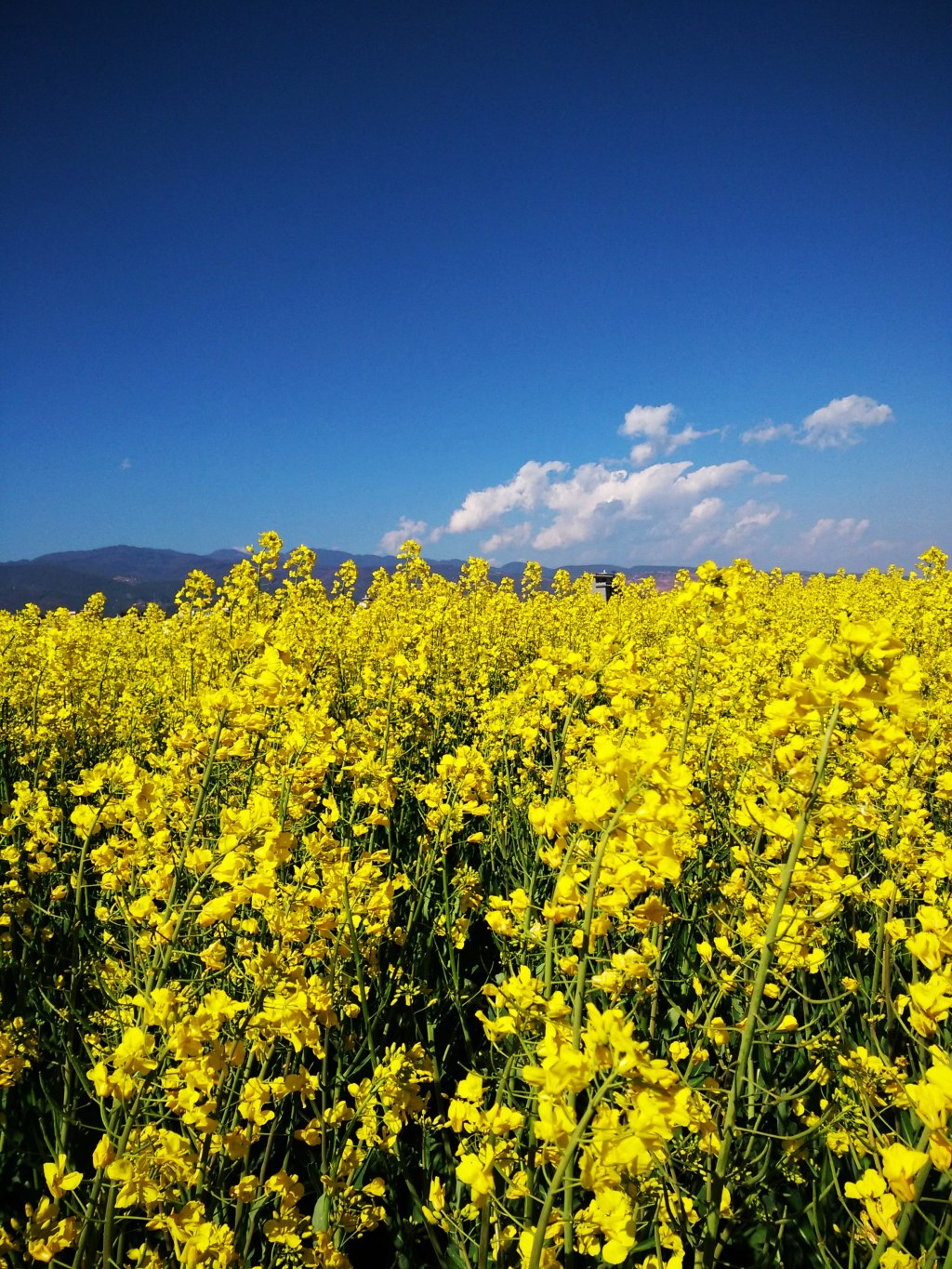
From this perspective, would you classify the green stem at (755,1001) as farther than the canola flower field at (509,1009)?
Yes

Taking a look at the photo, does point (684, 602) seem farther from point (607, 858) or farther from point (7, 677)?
point (7, 677)

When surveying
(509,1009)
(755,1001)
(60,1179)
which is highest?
(755,1001)

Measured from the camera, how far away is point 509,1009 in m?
1.84

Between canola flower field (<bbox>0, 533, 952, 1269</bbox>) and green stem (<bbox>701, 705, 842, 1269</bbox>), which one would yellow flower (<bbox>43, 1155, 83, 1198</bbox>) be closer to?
canola flower field (<bbox>0, 533, 952, 1269</bbox>)

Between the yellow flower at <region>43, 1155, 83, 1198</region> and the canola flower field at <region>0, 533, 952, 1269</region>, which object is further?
the yellow flower at <region>43, 1155, 83, 1198</region>

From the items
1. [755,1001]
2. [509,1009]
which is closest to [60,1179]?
[509,1009]

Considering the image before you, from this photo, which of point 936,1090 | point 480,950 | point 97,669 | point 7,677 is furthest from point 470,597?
point 936,1090

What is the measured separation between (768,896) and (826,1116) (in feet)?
2.44

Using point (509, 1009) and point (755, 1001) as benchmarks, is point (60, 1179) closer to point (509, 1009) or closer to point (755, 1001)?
point (509, 1009)

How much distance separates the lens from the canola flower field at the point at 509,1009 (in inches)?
56.8

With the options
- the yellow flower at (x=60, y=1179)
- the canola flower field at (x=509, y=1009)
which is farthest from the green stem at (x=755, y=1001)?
the yellow flower at (x=60, y=1179)

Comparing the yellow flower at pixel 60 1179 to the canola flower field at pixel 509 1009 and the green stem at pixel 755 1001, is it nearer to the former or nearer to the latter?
the canola flower field at pixel 509 1009

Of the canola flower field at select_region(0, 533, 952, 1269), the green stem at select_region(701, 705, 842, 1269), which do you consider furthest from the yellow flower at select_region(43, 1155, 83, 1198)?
the green stem at select_region(701, 705, 842, 1269)

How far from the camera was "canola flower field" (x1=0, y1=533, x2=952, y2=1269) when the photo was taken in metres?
1.44
